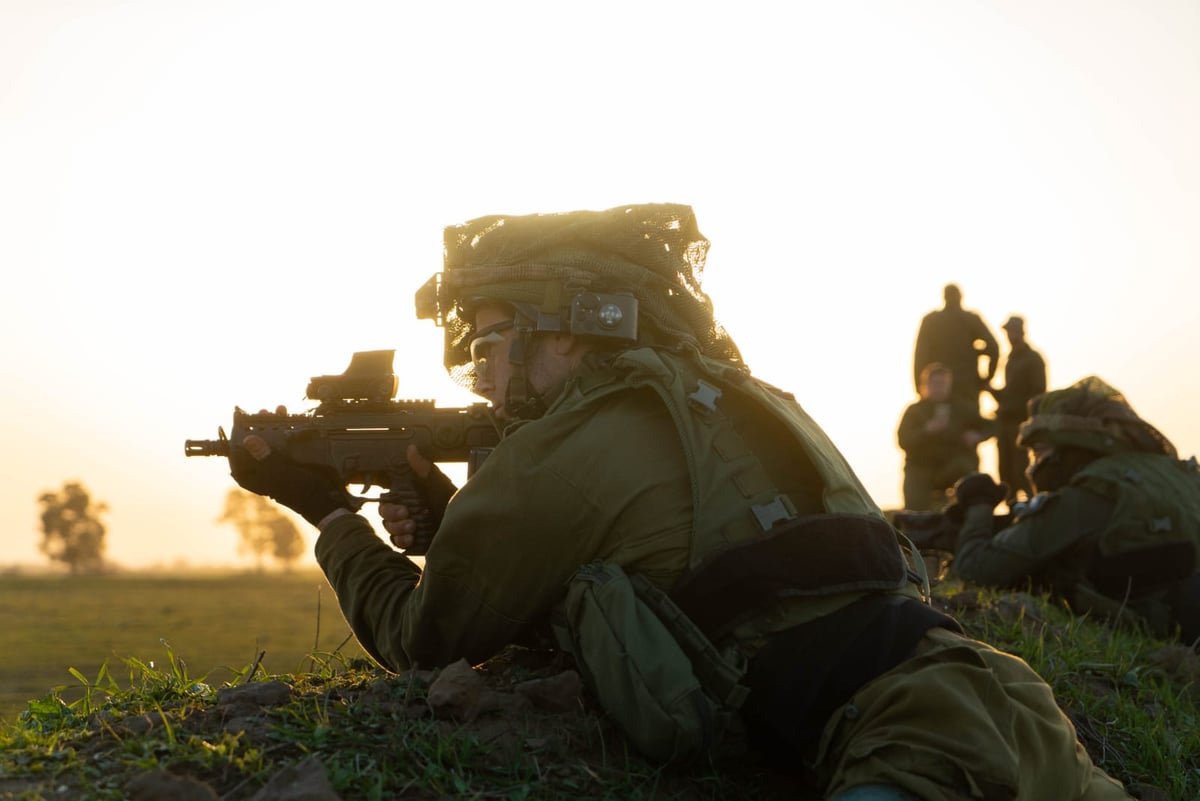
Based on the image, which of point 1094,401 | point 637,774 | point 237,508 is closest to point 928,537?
point 1094,401

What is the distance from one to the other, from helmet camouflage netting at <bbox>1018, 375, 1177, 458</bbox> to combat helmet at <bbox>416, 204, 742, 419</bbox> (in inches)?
182

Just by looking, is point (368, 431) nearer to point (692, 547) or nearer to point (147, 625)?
point (692, 547)

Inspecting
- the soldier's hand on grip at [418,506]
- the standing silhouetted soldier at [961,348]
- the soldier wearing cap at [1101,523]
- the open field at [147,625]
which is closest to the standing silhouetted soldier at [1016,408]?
the standing silhouetted soldier at [961,348]

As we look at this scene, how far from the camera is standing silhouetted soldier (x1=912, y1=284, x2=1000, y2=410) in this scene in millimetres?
14047

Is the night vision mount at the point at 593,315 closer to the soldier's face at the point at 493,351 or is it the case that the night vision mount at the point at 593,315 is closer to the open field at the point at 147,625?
the soldier's face at the point at 493,351

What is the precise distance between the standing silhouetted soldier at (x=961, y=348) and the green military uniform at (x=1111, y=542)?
5.86 metres

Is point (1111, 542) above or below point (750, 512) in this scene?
below

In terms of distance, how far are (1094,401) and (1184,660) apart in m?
2.21

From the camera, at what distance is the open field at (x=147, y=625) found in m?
14.7

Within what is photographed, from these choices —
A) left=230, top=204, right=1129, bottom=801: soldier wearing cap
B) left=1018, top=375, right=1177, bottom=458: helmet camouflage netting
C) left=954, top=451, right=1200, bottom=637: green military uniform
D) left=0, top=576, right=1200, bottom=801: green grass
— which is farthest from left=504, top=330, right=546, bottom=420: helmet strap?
left=1018, top=375, right=1177, bottom=458: helmet camouflage netting

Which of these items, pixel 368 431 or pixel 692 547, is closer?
pixel 692 547

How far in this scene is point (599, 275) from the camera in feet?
13.8

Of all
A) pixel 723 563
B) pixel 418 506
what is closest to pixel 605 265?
pixel 723 563

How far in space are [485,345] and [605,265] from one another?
0.53m
